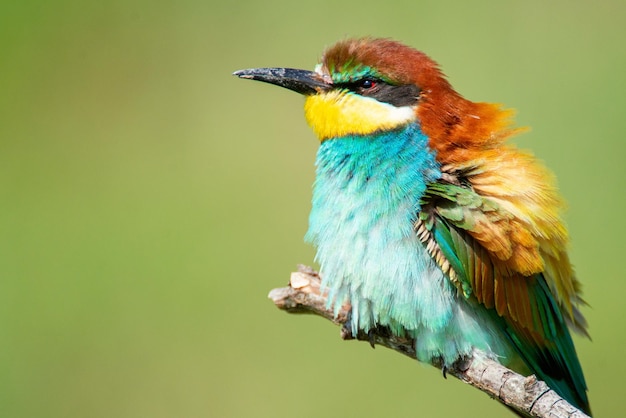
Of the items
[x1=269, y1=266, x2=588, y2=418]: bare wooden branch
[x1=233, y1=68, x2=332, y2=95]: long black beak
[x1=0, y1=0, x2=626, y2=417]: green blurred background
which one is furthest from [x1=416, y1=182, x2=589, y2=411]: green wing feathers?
[x1=0, y1=0, x2=626, y2=417]: green blurred background

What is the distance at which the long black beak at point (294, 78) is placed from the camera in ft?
8.84

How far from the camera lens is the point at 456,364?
8.18ft

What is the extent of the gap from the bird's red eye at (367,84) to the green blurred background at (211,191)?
1.43 meters

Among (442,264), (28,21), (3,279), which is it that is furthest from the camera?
(28,21)

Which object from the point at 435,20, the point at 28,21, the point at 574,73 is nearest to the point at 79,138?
the point at 28,21

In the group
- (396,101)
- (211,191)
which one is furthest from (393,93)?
(211,191)

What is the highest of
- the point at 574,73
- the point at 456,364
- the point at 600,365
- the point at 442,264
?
the point at 574,73

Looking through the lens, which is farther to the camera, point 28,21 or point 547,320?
point 28,21

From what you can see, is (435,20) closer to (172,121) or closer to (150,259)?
(172,121)

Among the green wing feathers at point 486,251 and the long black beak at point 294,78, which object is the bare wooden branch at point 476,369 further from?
the long black beak at point 294,78

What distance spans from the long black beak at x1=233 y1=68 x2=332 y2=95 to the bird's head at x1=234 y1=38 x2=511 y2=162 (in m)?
0.04

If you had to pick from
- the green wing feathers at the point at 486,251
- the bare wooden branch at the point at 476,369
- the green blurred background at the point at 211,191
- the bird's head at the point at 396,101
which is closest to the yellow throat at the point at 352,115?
the bird's head at the point at 396,101

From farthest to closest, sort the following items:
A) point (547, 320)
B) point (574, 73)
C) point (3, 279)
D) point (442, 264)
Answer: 1. point (574, 73)
2. point (3, 279)
3. point (547, 320)
4. point (442, 264)

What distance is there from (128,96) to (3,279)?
4.37 feet
